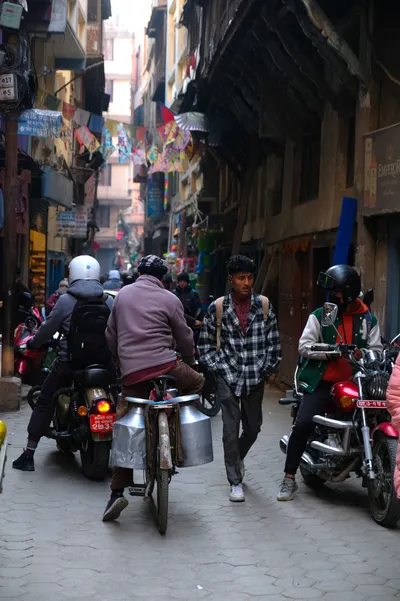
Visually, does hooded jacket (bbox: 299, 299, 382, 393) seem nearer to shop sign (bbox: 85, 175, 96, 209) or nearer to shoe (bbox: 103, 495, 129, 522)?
shoe (bbox: 103, 495, 129, 522)

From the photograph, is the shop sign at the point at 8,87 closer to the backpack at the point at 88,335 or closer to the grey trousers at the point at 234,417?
the backpack at the point at 88,335

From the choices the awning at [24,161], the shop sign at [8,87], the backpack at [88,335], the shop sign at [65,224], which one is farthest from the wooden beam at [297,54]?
the shop sign at [65,224]

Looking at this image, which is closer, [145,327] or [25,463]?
[145,327]

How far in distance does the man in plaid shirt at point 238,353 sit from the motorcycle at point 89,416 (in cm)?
90

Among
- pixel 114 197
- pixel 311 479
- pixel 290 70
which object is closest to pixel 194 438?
pixel 311 479

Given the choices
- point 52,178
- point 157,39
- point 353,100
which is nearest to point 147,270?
point 353,100

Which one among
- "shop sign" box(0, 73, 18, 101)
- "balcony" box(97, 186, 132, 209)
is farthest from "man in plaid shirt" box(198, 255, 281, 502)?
"balcony" box(97, 186, 132, 209)

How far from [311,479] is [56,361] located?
2.26 m

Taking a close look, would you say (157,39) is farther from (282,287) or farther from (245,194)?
(282,287)

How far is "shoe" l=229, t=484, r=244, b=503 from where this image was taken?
6.94m

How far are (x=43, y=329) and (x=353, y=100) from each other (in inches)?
Result: 256

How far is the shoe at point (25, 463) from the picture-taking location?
308 inches

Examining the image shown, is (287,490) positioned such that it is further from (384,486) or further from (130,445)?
(130,445)

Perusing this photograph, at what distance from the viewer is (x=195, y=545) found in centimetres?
577
